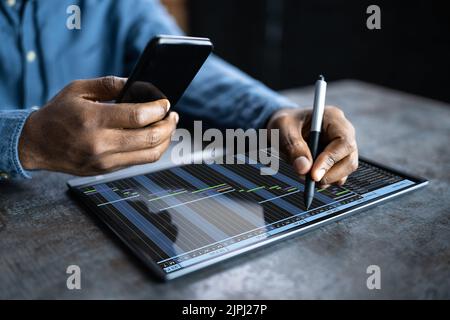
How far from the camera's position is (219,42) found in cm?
346

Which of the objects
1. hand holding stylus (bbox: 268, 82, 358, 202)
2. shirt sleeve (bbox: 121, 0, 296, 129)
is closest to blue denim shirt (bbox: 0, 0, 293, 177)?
shirt sleeve (bbox: 121, 0, 296, 129)

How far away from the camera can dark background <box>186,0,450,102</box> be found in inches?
87.2

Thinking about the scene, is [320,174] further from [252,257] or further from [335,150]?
[252,257]

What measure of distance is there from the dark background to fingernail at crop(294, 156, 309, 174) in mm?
1693

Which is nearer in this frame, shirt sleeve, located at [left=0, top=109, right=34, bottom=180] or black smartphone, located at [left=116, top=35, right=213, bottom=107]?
black smartphone, located at [left=116, top=35, right=213, bottom=107]

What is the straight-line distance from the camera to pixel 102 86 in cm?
80

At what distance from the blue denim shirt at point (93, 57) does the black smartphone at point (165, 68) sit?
40cm

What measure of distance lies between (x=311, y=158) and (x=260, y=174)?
13 centimetres

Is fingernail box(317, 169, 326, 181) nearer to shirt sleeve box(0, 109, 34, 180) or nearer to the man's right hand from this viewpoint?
the man's right hand

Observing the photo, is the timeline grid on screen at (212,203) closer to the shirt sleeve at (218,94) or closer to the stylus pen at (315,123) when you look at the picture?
the stylus pen at (315,123)

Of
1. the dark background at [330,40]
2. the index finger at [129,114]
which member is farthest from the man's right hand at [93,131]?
the dark background at [330,40]

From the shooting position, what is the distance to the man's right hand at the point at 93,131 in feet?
2.42

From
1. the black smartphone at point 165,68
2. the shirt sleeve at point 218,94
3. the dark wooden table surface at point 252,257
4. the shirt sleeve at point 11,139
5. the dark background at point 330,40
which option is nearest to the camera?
the dark wooden table surface at point 252,257

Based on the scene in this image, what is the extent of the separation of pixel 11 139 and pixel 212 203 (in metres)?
0.39
